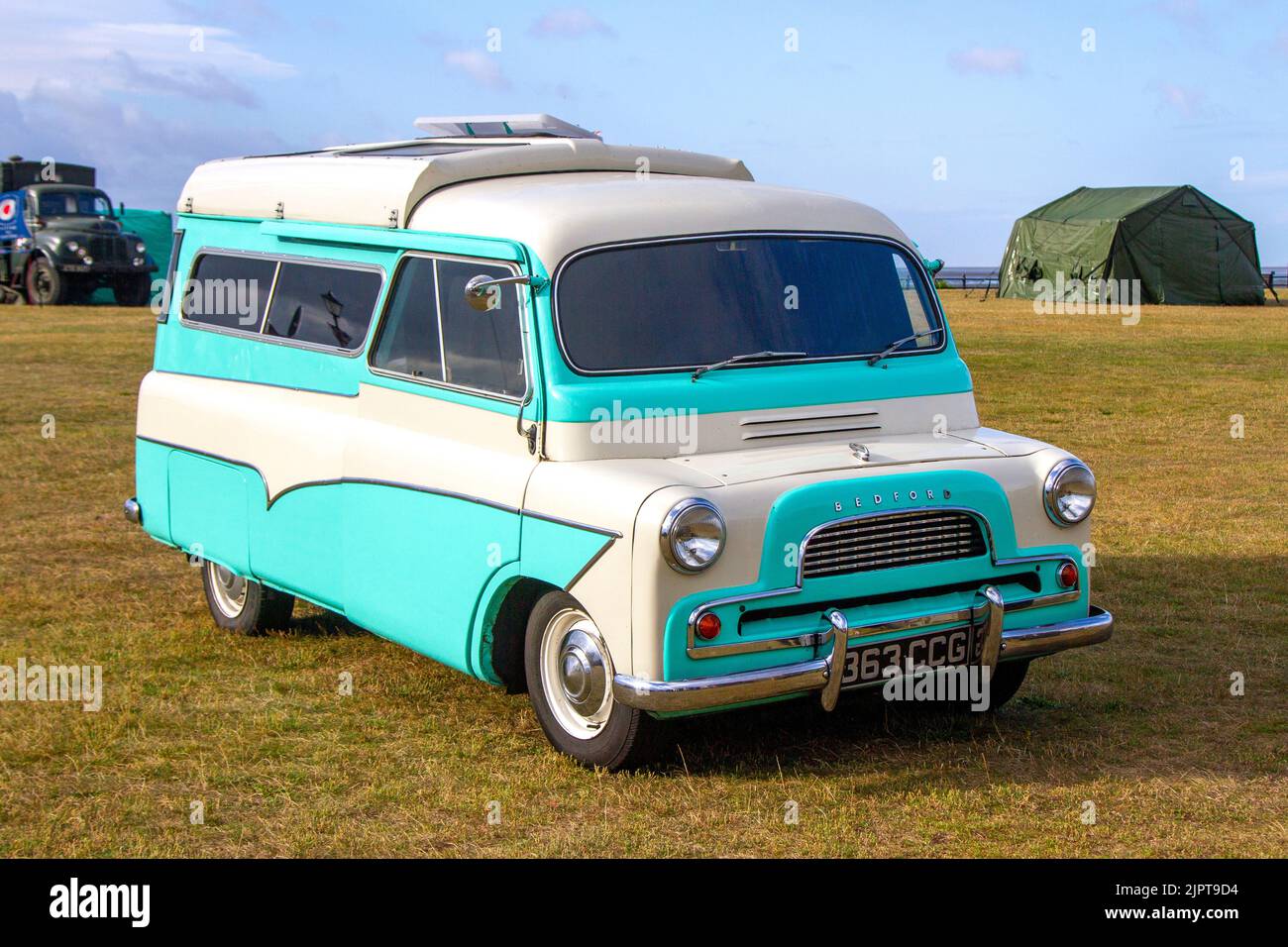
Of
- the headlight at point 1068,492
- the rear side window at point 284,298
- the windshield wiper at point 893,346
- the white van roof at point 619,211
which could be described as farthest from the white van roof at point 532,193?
the headlight at point 1068,492

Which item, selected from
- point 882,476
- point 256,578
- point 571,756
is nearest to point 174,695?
point 256,578

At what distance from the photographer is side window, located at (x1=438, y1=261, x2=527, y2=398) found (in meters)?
5.75

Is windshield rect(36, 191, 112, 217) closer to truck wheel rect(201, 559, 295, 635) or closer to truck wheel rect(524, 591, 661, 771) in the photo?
truck wheel rect(201, 559, 295, 635)

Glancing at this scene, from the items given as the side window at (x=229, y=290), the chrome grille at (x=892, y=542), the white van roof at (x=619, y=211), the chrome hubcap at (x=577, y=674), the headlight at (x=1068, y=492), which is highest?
the white van roof at (x=619, y=211)

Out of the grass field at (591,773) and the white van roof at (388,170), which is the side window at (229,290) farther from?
A: the grass field at (591,773)

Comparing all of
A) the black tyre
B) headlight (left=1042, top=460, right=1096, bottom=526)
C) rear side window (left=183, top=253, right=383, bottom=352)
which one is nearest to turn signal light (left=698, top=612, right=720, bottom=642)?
headlight (left=1042, top=460, right=1096, bottom=526)

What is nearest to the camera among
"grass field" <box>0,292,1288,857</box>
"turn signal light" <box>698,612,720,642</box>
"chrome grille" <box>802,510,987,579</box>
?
"grass field" <box>0,292,1288,857</box>

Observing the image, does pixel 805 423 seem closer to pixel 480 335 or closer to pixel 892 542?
pixel 892 542

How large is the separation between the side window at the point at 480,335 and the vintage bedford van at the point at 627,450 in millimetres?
12

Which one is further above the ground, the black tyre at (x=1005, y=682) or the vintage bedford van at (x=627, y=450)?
the vintage bedford van at (x=627, y=450)

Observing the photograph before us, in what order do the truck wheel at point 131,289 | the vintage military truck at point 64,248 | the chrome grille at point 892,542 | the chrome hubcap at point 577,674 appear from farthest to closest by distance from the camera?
the truck wheel at point 131,289 < the vintage military truck at point 64,248 < the chrome hubcap at point 577,674 < the chrome grille at point 892,542

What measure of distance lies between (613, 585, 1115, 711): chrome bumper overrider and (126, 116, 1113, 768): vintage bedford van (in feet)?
0.03

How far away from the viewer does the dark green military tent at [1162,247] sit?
117ft
